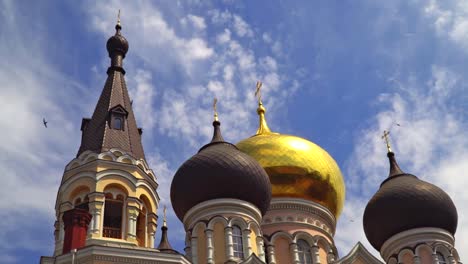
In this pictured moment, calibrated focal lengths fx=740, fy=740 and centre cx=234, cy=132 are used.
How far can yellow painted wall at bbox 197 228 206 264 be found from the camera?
17516mm

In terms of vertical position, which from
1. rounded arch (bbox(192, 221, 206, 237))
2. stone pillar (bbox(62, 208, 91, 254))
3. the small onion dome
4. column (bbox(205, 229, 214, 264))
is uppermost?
the small onion dome

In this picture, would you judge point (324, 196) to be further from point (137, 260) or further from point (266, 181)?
point (137, 260)

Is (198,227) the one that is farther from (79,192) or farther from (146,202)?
(79,192)

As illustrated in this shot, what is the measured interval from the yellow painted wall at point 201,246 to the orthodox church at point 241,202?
0.10 feet

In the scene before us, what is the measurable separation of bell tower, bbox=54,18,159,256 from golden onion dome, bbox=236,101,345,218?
354 cm

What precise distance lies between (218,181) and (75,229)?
4145 millimetres

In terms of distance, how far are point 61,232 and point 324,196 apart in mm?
7326

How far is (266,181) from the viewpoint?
1877 centimetres

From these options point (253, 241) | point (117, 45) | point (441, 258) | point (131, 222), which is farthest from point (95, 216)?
point (441, 258)

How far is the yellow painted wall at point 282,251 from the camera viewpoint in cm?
1942

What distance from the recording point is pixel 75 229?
1528cm

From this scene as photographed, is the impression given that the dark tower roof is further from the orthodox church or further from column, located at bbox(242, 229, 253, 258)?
column, located at bbox(242, 229, 253, 258)

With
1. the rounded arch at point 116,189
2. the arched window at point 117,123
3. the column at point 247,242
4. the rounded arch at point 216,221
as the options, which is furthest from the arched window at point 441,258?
the arched window at point 117,123

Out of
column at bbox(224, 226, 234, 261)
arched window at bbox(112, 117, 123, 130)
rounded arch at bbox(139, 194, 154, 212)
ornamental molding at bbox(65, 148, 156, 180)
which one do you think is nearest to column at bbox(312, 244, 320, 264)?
column at bbox(224, 226, 234, 261)
